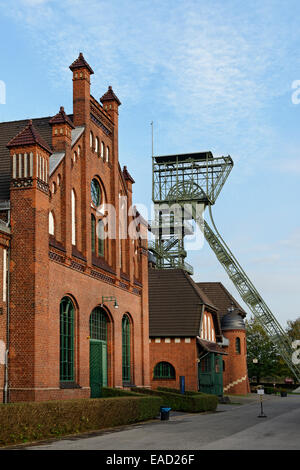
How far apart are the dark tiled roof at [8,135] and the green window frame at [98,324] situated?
8.01 metres

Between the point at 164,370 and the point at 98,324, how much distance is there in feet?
49.6

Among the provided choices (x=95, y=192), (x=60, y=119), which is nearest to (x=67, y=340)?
(x=95, y=192)

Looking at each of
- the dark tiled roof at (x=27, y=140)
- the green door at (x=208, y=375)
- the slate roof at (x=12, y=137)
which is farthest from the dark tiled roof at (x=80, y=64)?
the green door at (x=208, y=375)

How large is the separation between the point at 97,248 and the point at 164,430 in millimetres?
11373

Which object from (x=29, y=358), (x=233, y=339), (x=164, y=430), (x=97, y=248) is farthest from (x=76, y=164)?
(x=233, y=339)

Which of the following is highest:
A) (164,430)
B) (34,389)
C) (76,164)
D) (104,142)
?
(104,142)

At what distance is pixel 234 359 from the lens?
196ft

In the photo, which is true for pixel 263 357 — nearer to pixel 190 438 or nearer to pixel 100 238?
pixel 100 238

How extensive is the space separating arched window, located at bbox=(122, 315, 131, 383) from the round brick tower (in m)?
25.6

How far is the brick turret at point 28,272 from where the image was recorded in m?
22.8

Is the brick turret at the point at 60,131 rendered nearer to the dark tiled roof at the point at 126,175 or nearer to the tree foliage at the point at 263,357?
Answer: the dark tiled roof at the point at 126,175

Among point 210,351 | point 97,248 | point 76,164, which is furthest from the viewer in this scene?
point 210,351

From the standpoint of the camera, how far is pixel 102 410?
78.0 feet
